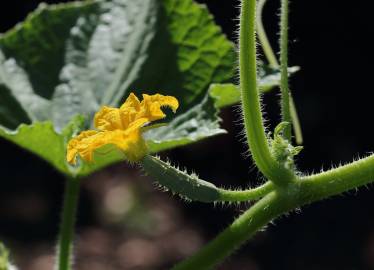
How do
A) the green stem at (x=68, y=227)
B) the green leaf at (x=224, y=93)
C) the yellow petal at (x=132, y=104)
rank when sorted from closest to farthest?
1. the yellow petal at (x=132, y=104)
2. the green stem at (x=68, y=227)
3. the green leaf at (x=224, y=93)

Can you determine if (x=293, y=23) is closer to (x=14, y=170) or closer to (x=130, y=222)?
(x=130, y=222)

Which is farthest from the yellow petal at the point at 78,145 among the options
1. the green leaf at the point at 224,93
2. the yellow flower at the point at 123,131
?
the green leaf at the point at 224,93

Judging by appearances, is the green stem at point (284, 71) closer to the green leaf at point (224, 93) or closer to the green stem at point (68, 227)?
the green leaf at point (224, 93)

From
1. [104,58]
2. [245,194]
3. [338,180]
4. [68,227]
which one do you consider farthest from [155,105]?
[104,58]

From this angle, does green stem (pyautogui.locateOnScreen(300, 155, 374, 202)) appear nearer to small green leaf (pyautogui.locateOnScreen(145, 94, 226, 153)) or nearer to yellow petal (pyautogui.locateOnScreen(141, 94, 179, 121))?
yellow petal (pyautogui.locateOnScreen(141, 94, 179, 121))

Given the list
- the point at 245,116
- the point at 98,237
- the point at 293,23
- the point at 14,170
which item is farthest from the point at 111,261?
the point at 245,116

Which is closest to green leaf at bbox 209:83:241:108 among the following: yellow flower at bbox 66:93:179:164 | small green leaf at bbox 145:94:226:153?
small green leaf at bbox 145:94:226:153
